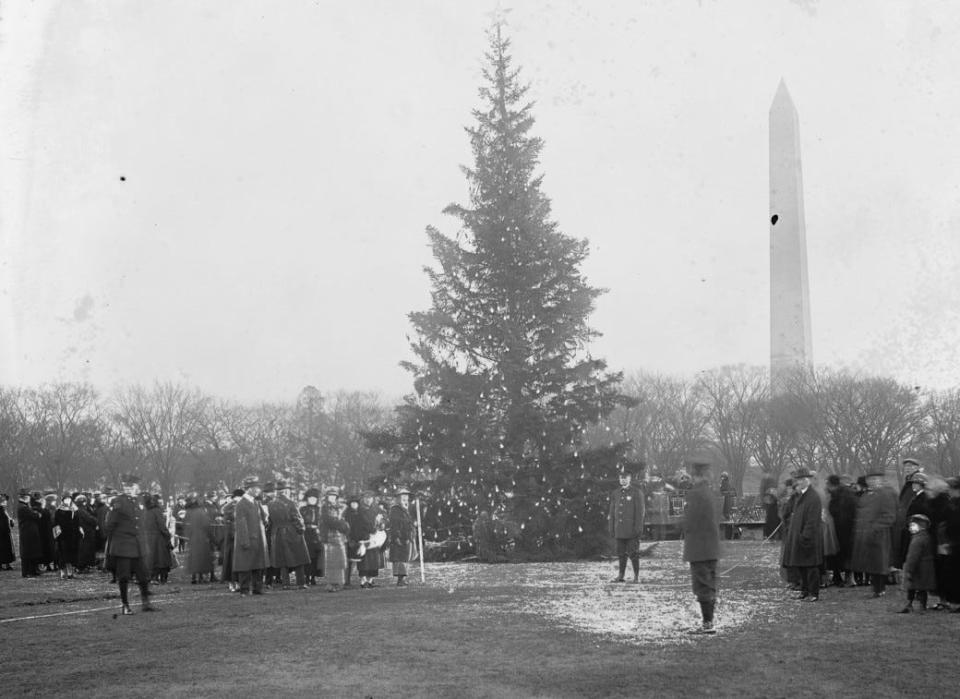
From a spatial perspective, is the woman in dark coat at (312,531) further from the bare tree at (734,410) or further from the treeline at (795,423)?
the bare tree at (734,410)

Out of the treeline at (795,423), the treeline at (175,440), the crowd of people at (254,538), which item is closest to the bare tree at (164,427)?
the treeline at (175,440)

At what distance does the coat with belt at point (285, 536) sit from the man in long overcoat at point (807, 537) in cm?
799

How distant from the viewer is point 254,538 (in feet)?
52.5

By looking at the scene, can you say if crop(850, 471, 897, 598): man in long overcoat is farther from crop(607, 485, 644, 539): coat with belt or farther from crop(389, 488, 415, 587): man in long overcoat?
crop(389, 488, 415, 587): man in long overcoat

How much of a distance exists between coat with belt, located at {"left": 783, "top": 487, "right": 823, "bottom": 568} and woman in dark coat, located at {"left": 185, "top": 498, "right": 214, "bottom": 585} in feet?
37.5

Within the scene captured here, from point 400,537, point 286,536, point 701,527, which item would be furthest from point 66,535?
point 701,527

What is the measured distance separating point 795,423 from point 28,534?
1741 inches

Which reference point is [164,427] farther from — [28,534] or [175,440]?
[28,534]

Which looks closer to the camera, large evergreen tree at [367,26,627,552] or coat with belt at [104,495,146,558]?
coat with belt at [104,495,146,558]

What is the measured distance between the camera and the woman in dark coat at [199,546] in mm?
19656

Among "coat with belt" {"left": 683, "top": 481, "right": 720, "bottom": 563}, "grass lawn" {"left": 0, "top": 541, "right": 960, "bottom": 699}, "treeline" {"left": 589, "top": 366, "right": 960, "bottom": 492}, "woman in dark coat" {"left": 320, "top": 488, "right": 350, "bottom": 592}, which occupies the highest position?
"treeline" {"left": 589, "top": 366, "right": 960, "bottom": 492}

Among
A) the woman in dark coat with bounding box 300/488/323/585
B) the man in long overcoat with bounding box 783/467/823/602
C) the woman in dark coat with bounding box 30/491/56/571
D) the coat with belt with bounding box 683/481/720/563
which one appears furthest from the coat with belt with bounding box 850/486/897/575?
the woman in dark coat with bounding box 30/491/56/571

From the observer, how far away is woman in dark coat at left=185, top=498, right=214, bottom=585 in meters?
19.7

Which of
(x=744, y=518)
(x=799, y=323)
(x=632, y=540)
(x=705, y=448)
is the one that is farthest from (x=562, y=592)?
(x=705, y=448)
